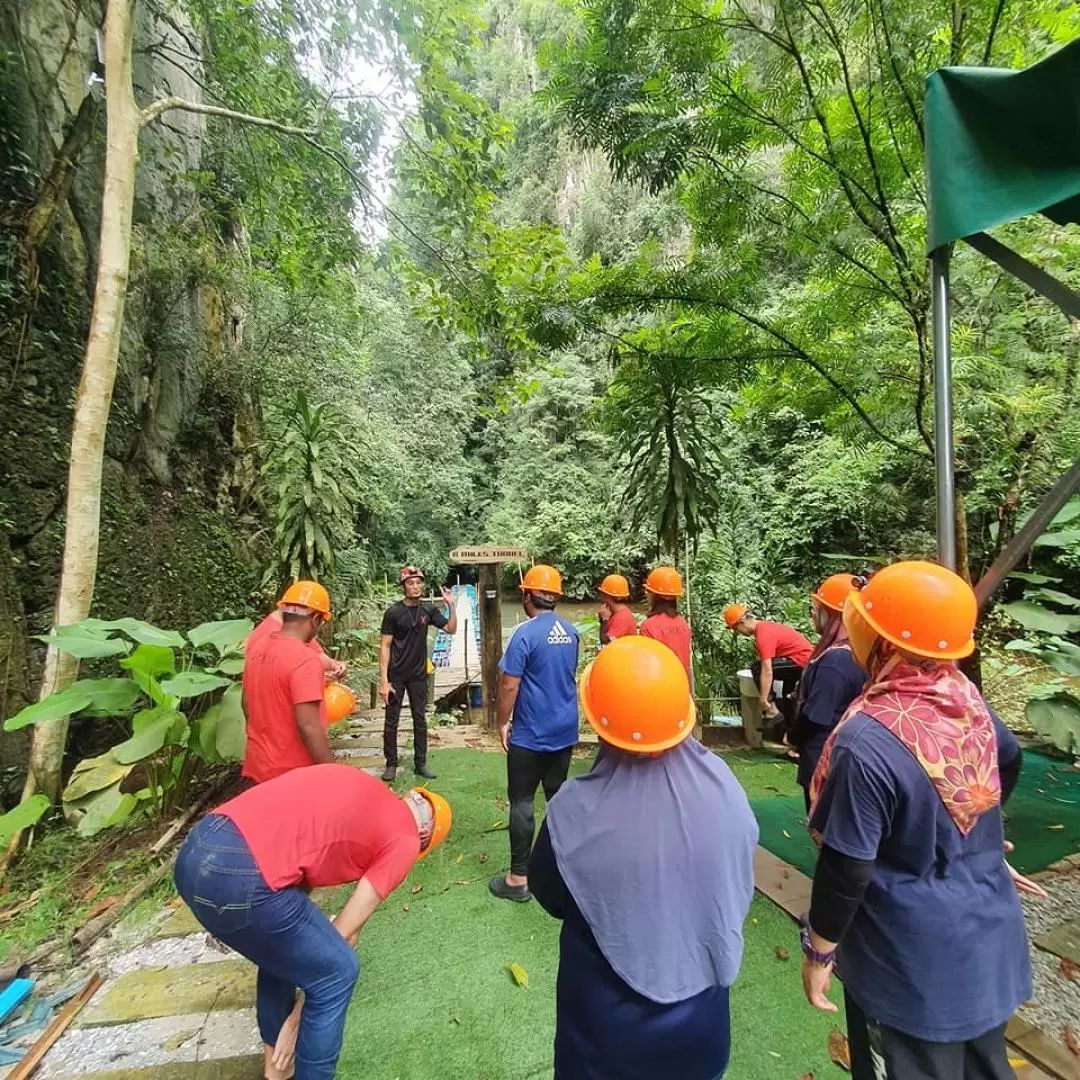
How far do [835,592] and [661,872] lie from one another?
2.11 meters

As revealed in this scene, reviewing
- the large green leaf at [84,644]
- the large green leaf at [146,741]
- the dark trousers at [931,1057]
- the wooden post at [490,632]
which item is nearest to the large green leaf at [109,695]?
the large green leaf at [146,741]

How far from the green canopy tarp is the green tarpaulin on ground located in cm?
316

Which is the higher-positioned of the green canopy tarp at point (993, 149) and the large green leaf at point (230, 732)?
the green canopy tarp at point (993, 149)

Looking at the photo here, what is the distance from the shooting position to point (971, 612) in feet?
4.14

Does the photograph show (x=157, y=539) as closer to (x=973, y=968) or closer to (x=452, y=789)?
(x=452, y=789)

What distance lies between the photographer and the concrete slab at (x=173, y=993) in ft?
7.41

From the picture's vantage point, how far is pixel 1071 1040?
2018mm

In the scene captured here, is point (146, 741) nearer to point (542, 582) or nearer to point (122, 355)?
point (542, 582)

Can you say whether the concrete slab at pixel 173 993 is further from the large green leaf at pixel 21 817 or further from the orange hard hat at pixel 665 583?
the orange hard hat at pixel 665 583

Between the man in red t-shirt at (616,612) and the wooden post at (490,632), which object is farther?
the wooden post at (490,632)

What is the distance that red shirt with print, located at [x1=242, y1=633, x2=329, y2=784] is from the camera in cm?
240

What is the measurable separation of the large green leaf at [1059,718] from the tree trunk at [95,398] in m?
6.35

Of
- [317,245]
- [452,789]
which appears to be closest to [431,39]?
[317,245]

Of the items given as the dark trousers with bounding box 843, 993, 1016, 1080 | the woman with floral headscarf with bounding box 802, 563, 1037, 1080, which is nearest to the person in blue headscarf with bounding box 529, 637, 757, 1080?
the woman with floral headscarf with bounding box 802, 563, 1037, 1080
